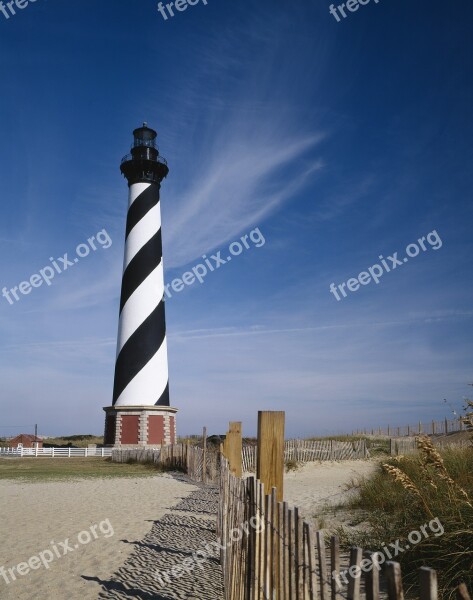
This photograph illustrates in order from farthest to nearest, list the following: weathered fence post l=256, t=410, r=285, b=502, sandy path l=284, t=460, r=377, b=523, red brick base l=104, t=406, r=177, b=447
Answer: red brick base l=104, t=406, r=177, b=447 < sandy path l=284, t=460, r=377, b=523 < weathered fence post l=256, t=410, r=285, b=502

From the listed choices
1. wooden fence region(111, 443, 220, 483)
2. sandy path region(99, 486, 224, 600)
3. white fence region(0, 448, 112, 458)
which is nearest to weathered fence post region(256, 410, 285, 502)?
sandy path region(99, 486, 224, 600)

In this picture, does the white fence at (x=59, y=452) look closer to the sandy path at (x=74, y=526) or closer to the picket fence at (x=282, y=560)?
the sandy path at (x=74, y=526)

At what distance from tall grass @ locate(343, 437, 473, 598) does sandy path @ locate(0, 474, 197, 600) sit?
135 inches

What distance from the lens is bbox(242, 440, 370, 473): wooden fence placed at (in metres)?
24.6

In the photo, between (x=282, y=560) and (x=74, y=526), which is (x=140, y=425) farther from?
(x=282, y=560)

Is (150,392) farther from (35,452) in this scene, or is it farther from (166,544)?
(166,544)

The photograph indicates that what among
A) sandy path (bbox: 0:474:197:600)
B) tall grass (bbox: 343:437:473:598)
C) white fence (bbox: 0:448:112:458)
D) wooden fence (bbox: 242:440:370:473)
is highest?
tall grass (bbox: 343:437:473:598)

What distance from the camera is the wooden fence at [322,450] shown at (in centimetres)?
2464

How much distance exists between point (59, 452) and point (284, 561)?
30.8 metres

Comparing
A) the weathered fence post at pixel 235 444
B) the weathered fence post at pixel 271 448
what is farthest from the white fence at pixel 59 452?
the weathered fence post at pixel 271 448

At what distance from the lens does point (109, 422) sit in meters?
25.9

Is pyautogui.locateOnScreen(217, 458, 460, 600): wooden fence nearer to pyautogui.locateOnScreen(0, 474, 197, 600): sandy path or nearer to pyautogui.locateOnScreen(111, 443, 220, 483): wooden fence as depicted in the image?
pyautogui.locateOnScreen(0, 474, 197, 600): sandy path

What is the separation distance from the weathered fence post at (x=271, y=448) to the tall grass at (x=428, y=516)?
1028 mm

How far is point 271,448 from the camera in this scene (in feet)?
12.5
